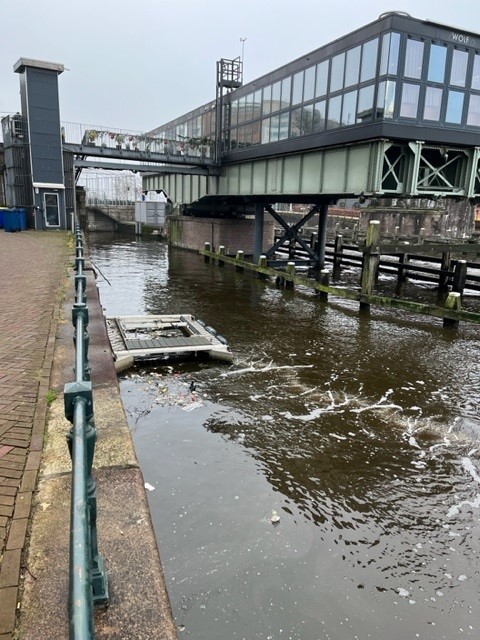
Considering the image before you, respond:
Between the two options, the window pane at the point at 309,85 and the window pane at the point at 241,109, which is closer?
the window pane at the point at 309,85

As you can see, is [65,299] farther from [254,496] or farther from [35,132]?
[35,132]

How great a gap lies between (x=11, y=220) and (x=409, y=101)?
22.0 m

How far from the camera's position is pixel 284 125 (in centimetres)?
2011

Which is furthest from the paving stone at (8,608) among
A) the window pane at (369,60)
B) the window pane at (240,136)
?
the window pane at (240,136)

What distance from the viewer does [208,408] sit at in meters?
7.70

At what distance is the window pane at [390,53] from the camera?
46.0 feet

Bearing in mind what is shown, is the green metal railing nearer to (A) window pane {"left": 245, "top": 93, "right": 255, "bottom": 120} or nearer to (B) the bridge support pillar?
(A) window pane {"left": 245, "top": 93, "right": 255, "bottom": 120}

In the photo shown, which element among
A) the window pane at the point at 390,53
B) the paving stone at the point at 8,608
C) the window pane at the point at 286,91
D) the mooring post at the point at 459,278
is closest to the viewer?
the paving stone at the point at 8,608

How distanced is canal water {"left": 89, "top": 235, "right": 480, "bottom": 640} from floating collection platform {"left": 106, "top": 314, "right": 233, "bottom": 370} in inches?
12.6

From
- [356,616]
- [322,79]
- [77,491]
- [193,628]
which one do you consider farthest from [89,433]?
[322,79]

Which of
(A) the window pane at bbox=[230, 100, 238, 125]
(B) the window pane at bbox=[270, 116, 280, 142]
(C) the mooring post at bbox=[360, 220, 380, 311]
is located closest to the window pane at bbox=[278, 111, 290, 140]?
(B) the window pane at bbox=[270, 116, 280, 142]

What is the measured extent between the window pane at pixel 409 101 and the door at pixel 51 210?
68.3 feet

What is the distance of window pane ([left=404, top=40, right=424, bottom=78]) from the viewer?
14352mm

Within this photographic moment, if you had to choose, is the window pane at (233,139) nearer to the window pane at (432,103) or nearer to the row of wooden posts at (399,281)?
the row of wooden posts at (399,281)
